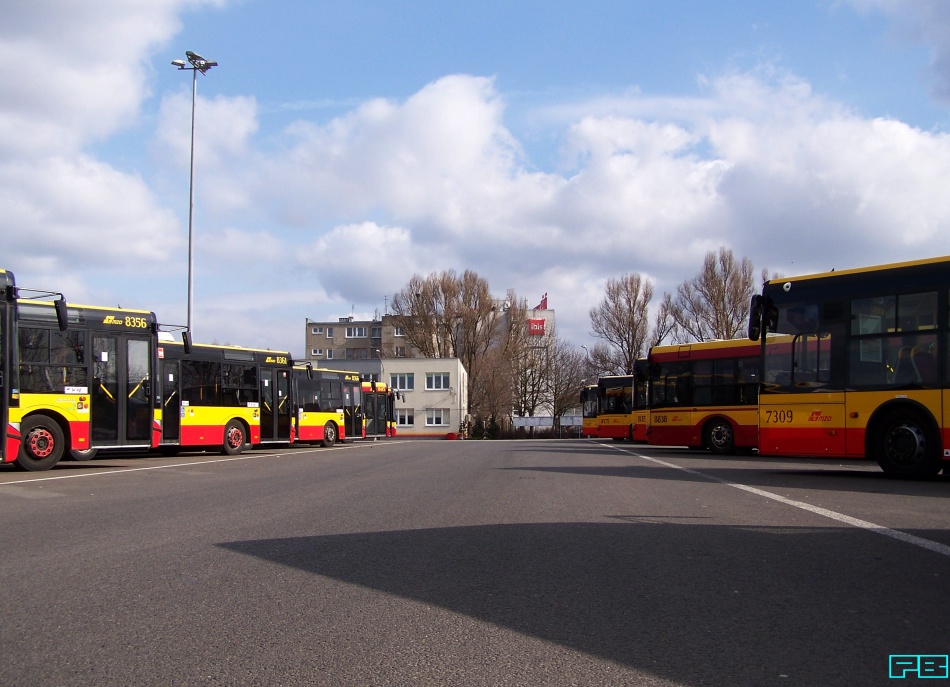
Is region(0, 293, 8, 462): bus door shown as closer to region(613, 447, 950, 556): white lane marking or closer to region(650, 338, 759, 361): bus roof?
region(613, 447, 950, 556): white lane marking

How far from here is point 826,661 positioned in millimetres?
4230

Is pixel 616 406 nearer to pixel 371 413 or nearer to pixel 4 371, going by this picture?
pixel 371 413

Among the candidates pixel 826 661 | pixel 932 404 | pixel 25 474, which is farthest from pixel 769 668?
pixel 25 474

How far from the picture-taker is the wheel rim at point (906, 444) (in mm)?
13508

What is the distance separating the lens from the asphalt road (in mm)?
4207

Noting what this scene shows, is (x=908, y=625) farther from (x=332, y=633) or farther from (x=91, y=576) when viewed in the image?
(x=91, y=576)

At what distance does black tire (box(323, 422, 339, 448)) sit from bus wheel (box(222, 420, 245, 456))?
7.62 m

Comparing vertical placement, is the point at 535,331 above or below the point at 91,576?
above

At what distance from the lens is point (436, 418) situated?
82.6 meters

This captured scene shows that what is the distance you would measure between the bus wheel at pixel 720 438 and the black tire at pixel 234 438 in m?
14.6

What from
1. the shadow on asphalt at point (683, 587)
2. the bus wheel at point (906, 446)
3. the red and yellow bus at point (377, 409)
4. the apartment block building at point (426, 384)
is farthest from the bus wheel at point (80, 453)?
the apartment block building at point (426, 384)

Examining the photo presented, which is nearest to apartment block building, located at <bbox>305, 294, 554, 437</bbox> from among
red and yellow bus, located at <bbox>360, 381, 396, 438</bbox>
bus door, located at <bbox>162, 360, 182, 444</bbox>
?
red and yellow bus, located at <bbox>360, 381, 396, 438</bbox>

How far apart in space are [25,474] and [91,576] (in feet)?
37.5

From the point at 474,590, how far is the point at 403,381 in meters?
76.5
